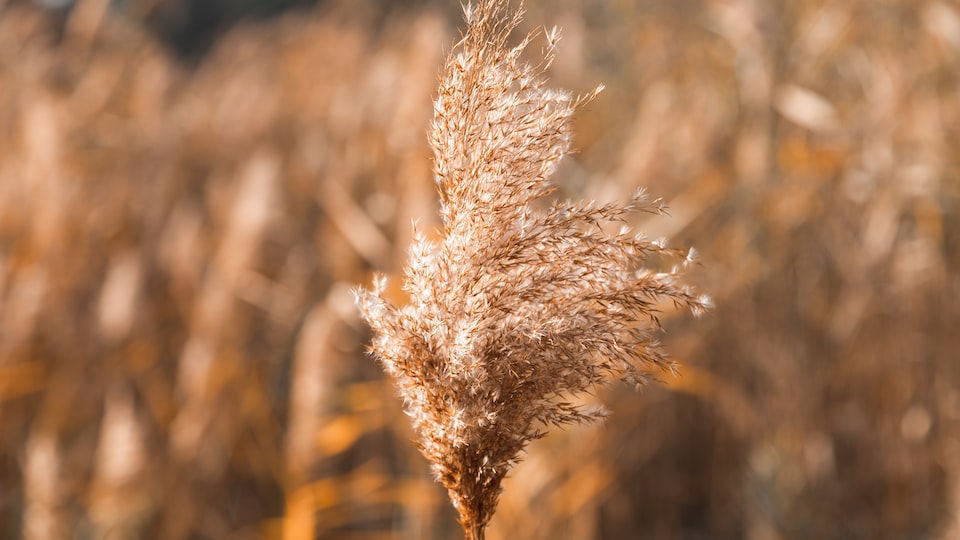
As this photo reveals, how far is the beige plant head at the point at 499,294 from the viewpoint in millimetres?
705

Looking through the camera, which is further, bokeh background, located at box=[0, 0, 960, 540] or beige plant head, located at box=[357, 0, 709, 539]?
bokeh background, located at box=[0, 0, 960, 540]

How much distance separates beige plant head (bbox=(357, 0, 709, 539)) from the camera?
2.31 feet

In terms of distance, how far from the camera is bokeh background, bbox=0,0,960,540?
2406 millimetres

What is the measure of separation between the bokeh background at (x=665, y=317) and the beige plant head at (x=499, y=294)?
143 centimetres

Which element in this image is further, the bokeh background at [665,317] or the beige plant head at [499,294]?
the bokeh background at [665,317]

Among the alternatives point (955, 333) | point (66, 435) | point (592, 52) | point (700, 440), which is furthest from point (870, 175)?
point (66, 435)

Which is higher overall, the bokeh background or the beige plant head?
the bokeh background

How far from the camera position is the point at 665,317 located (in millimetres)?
2430

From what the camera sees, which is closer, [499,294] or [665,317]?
[499,294]

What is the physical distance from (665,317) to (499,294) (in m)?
1.79

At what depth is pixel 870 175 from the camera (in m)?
2.66

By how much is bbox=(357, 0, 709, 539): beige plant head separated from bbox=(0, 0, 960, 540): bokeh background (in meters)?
1.43

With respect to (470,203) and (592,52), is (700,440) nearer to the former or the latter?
(592,52)

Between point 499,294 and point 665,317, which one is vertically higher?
Result: point 665,317
